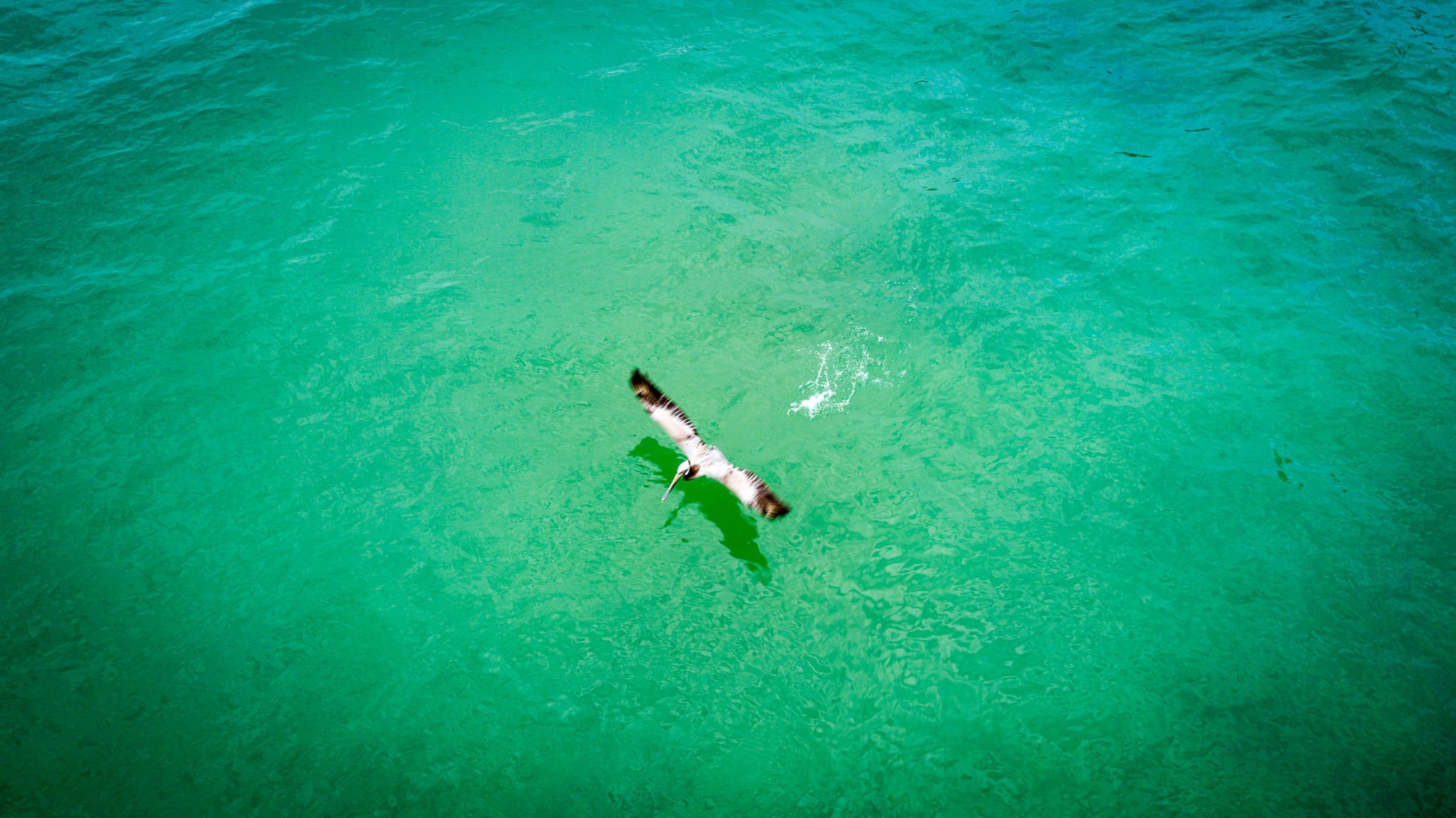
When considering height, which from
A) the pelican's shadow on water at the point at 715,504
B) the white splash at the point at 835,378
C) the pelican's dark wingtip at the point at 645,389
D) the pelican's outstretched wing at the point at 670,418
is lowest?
the pelican's shadow on water at the point at 715,504

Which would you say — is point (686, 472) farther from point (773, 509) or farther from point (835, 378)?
point (835, 378)

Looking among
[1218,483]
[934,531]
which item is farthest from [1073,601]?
[1218,483]

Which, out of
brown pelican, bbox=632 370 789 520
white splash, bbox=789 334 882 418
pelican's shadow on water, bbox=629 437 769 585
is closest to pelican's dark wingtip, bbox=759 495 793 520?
brown pelican, bbox=632 370 789 520

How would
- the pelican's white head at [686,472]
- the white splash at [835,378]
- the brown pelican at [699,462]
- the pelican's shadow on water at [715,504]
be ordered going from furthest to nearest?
the white splash at [835,378]
the pelican's shadow on water at [715,504]
the pelican's white head at [686,472]
the brown pelican at [699,462]

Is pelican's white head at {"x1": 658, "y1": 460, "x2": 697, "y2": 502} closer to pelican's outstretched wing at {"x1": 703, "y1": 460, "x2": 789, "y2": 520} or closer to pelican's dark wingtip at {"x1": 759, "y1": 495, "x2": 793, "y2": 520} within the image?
pelican's outstretched wing at {"x1": 703, "y1": 460, "x2": 789, "y2": 520}

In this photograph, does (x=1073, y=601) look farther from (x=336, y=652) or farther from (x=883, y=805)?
(x=336, y=652)

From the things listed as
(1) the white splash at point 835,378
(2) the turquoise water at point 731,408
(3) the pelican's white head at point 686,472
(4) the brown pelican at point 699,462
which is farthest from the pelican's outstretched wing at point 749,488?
(1) the white splash at point 835,378

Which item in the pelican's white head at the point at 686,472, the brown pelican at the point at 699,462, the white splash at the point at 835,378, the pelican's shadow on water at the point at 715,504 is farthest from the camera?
the white splash at the point at 835,378

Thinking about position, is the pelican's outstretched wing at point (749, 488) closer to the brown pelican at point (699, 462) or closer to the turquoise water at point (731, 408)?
the brown pelican at point (699, 462)

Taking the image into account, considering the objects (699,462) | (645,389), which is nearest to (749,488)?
(699,462)
